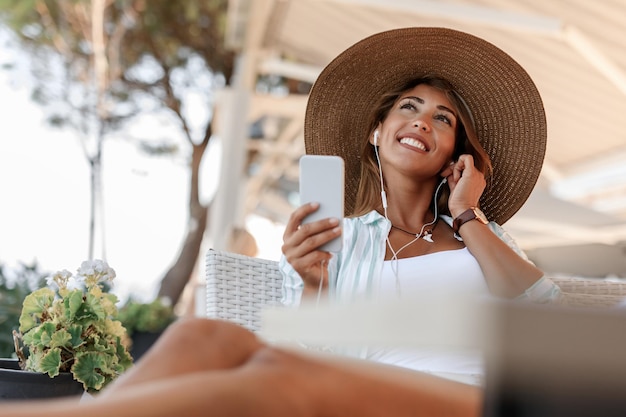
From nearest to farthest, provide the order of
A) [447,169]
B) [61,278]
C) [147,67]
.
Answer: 1. [61,278]
2. [447,169]
3. [147,67]

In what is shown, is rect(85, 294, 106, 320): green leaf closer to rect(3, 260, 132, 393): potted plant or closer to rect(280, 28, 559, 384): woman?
rect(3, 260, 132, 393): potted plant

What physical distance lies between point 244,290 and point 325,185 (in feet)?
1.77

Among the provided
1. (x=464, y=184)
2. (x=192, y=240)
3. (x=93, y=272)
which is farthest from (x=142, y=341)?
(x=192, y=240)

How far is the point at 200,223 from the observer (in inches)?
480

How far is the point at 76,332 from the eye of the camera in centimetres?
242

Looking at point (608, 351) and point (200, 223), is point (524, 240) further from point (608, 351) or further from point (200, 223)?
point (608, 351)

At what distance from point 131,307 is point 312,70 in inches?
178

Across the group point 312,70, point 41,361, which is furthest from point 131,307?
point 312,70

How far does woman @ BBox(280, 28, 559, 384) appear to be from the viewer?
2375 mm

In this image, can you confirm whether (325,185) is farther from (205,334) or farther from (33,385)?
(33,385)

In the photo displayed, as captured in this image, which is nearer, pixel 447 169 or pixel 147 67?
pixel 447 169

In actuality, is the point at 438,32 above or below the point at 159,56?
below

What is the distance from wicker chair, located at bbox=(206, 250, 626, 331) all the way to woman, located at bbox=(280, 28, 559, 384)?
178 mm

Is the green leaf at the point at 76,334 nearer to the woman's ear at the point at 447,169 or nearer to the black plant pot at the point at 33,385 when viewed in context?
the black plant pot at the point at 33,385
